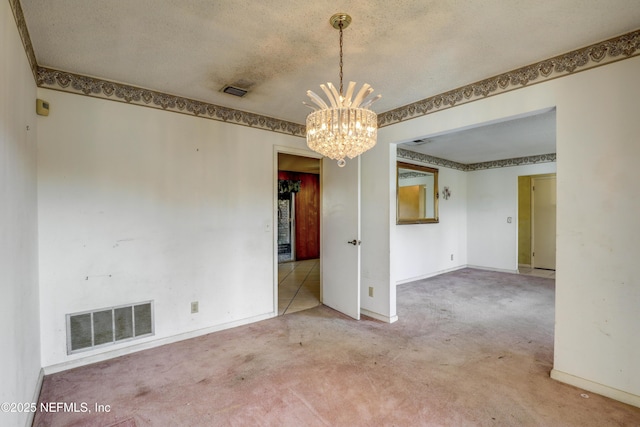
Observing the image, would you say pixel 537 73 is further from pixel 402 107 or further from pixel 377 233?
pixel 377 233

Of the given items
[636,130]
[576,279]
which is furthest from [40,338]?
[636,130]

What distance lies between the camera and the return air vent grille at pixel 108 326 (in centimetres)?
234

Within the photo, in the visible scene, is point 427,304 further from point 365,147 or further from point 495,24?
point 495,24

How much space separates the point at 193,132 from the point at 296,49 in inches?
58.9

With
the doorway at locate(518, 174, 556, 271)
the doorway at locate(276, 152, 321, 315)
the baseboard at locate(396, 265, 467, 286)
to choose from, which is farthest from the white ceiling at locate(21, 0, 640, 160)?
the doorway at locate(518, 174, 556, 271)

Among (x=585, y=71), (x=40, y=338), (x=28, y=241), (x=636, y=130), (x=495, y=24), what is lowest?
(x=40, y=338)

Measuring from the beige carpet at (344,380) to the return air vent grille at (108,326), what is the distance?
0.18 m

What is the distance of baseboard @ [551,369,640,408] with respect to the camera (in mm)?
1860

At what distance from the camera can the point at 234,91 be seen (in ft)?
8.93

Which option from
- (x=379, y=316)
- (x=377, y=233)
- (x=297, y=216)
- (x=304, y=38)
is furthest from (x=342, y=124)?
(x=297, y=216)

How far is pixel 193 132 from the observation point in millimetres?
2936

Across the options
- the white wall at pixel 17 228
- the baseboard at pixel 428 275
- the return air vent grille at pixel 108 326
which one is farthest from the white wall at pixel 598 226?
the return air vent grille at pixel 108 326

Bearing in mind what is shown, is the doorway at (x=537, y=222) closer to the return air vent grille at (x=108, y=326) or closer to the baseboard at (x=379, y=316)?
the baseboard at (x=379, y=316)

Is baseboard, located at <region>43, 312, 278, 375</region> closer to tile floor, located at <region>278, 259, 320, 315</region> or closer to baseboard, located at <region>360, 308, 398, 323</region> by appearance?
tile floor, located at <region>278, 259, 320, 315</region>
